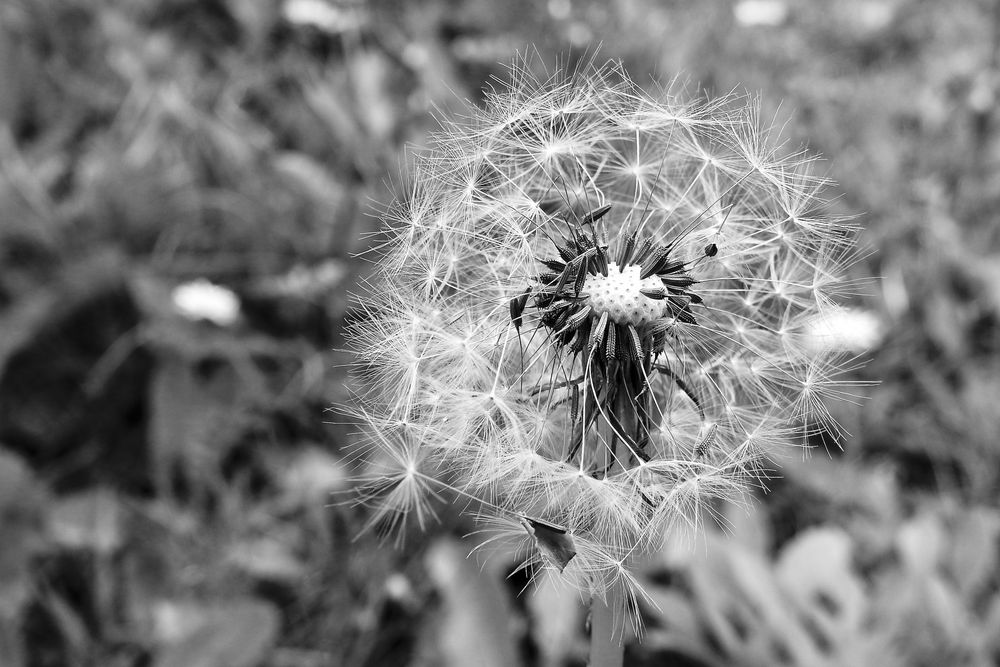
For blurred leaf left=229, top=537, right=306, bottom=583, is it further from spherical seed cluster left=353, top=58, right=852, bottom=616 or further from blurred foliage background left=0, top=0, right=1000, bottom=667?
spherical seed cluster left=353, top=58, right=852, bottom=616

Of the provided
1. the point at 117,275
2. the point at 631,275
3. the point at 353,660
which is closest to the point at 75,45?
the point at 117,275

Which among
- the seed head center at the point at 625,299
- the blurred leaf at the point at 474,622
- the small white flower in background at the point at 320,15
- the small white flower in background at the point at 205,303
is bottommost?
the blurred leaf at the point at 474,622

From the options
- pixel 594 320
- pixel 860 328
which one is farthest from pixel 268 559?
pixel 860 328

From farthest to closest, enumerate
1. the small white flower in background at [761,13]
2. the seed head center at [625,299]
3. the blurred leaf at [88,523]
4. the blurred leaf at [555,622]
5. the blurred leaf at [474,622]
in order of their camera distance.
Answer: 1. the small white flower in background at [761,13]
2. the blurred leaf at [88,523]
3. the blurred leaf at [555,622]
4. the blurred leaf at [474,622]
5. the seed head center at [625,299]

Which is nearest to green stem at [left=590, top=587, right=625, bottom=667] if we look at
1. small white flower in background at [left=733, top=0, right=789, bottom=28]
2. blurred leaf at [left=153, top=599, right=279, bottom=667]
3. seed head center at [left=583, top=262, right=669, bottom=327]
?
seed head center at [left=583, top=262, right=669, bottom=327]

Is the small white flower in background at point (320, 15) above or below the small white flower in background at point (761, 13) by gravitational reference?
below

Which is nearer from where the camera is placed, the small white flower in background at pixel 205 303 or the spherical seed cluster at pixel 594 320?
the spherical seed cluster at pixel 594 320

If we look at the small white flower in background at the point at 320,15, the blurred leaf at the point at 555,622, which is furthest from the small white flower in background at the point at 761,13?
the blurred leaf at the point at 555,622

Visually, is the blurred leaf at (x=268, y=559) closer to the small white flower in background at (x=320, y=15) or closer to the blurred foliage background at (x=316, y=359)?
the blurred foliage background at (x=316, y=359)
